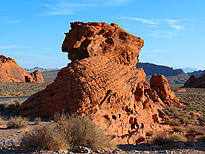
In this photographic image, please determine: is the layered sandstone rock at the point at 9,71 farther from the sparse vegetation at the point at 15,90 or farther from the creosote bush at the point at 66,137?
the creosote bush at the point at 66,137

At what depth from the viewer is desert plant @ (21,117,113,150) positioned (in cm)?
579

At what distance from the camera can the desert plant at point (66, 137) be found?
228 inches

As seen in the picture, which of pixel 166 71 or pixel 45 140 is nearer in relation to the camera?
pixel 45 140

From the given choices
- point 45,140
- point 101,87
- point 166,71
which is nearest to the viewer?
point 45,140

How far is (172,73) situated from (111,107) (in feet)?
493

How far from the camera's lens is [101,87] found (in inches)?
399

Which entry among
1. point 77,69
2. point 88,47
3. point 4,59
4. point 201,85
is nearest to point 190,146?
point 77,69

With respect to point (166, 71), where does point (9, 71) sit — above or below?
below

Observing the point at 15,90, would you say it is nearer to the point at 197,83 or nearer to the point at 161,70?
the point at 197,83

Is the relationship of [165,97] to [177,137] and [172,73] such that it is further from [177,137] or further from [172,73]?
[172,73]

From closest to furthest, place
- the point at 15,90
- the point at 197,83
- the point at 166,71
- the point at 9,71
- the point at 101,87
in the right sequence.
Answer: the point at 101,87 < the point at 15,90 < the point at 9,71 < the point at 197,83 < the point at 166,71

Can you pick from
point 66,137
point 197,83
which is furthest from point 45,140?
point 197,83

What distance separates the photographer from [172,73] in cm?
15050

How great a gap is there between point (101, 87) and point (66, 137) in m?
4.17
